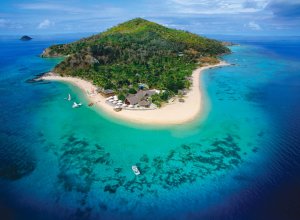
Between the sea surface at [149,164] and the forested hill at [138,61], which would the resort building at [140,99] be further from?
the sea surface at [149,164]

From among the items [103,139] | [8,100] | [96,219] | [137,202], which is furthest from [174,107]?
[8,100]

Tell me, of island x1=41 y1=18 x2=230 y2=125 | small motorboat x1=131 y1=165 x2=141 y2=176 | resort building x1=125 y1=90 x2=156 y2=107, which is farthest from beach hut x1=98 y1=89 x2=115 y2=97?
small motorboat x1=131 y1=165 x2=141 y2=176

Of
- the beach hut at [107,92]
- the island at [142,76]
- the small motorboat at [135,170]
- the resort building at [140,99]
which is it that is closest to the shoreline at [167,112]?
the island at [142,76]

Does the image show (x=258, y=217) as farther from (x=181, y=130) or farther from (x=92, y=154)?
(x=92, y=154)

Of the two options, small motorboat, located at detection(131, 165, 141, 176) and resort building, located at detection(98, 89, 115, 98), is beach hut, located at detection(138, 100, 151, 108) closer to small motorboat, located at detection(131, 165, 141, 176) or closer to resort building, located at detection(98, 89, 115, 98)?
resort building, located at detection(98, 89, 115, 98)

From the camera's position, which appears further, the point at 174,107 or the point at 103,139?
the point at 174,107

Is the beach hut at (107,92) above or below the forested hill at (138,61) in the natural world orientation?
below

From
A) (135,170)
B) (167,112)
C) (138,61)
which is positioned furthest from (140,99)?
(138,61)
